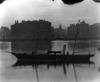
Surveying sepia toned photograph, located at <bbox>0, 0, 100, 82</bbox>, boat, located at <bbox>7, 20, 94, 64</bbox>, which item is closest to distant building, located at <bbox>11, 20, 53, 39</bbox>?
sepia toned photograph, located at <bbox>0, 0, 100, 82</bbox>

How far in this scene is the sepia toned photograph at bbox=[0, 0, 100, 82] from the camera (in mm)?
2857

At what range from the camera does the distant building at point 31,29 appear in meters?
2.87

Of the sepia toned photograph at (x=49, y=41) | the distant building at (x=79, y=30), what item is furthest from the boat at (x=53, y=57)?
the distant building at (x=79, y=30)

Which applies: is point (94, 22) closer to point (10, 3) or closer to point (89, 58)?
point (89, 58)

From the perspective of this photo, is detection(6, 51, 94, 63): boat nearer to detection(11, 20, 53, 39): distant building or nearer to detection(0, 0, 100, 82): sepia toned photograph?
detection(0, 0, 100, 82): sepia toned photograph

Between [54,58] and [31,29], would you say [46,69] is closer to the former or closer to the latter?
[54,58]

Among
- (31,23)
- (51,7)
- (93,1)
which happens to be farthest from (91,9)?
(31,23)

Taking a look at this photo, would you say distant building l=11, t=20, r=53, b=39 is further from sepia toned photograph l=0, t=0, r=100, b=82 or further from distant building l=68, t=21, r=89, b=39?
distant building l=68, t=21, r=89, b=39

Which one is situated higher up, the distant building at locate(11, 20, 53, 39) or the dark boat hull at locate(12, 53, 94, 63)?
the distant building at locate(11, 20, 53, 39)

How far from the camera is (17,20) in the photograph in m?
2.87

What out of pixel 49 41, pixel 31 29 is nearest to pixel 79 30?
pixel 49 41

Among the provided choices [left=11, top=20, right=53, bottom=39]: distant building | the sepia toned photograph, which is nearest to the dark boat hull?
the sepia toned photograph

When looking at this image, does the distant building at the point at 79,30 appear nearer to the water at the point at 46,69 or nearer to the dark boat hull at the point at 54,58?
the water at the point at 46,69

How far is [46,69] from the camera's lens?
2.87 metres
